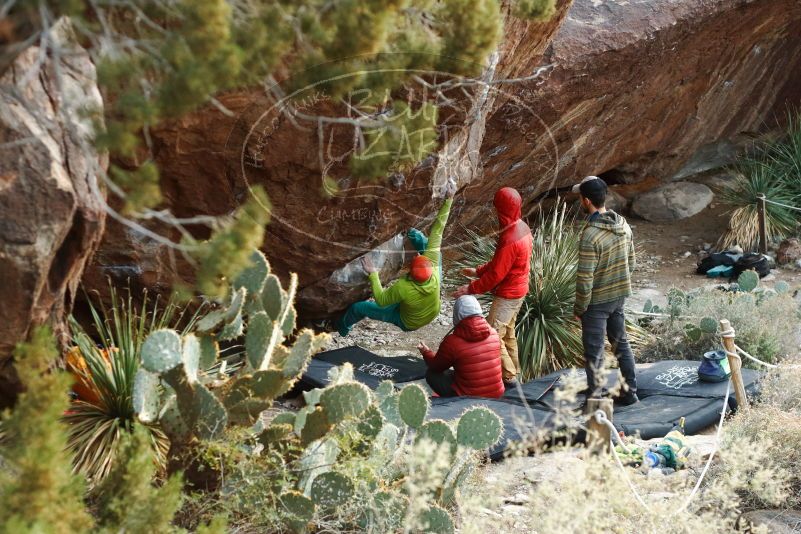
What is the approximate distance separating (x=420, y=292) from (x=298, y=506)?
3.43 m

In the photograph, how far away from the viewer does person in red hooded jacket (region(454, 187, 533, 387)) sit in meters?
→ 6.84

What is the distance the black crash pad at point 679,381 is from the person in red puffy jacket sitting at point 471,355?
3.68 feet

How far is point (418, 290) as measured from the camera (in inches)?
288

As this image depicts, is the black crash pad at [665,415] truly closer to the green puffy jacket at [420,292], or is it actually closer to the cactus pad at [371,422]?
the green puffy jacket at [420,292]

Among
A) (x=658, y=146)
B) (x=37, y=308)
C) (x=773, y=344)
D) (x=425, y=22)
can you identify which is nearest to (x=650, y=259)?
(x=658, y=146)

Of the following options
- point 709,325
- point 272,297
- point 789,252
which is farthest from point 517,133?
point 272,297

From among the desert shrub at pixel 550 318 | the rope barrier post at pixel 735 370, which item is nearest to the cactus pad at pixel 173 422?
the rope barrier post at pixel 735 370

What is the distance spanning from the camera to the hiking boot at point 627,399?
6.54 m

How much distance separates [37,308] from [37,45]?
1034mm

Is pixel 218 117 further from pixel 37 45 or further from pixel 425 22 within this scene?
pixel 37 45

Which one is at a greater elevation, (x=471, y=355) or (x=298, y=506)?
(x=298, y=506)

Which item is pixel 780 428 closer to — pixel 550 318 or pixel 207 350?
pixel 207 350

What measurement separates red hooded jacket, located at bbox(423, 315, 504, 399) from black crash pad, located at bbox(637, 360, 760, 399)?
1117 millimetres

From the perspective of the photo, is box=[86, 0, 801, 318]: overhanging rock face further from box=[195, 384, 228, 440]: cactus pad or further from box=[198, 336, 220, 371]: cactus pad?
box=[195, 384, 228, 440]: cactus pad
